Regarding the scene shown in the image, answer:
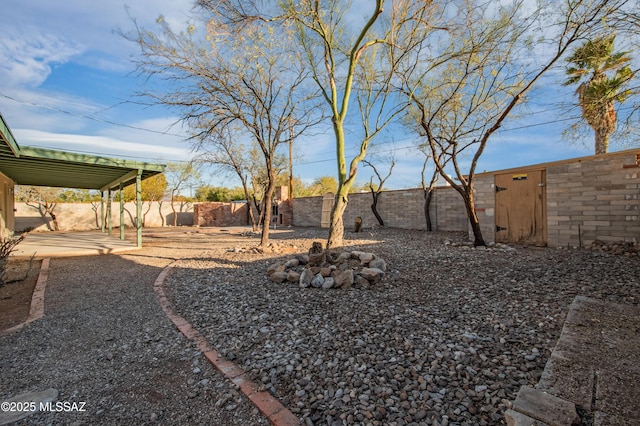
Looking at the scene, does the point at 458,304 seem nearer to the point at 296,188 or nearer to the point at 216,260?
the point at 216,260

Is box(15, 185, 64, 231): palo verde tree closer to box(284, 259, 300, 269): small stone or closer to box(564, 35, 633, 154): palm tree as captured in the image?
box(284, 259, 300, 269): small stone

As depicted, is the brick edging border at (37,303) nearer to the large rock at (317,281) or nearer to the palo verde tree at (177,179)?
the large rock at (317,281)

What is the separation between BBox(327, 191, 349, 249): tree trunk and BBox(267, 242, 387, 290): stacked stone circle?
5.91ft

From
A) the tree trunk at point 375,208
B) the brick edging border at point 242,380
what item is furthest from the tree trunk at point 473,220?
the brick edging border at point 242,380

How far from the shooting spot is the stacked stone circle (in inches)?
154

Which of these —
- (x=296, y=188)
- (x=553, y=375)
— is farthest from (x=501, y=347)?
(x=296, y=188)

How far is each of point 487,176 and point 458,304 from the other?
561cm

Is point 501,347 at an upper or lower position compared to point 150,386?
upper

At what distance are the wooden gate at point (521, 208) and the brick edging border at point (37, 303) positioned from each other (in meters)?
8.96

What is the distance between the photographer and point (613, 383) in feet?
4.83

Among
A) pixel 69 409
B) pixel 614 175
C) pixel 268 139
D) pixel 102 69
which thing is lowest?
pixel 69 409

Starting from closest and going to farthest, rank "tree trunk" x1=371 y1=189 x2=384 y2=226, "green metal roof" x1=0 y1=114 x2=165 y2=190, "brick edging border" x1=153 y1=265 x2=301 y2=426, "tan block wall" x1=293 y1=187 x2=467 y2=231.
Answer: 1. "brick edging border" x1=153 y1=265 x2=301 y2=426
2. "green metal roof" x1=0 y1=114 x2=165 y2=190
3. "tan block wall" x1=293 y1=187 x2=467 y2=231
4. "tree trunk" x1=371 y1=189 x2=384 y2=226

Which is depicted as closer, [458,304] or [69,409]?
[69,409]

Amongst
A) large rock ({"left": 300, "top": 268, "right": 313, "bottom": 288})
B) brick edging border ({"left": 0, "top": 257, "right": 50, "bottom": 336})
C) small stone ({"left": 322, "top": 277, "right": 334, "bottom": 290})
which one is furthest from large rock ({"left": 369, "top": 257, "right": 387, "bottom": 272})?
brick edging border ({"left": 0, "top": 257, "right": 50, "bottom": 336})
